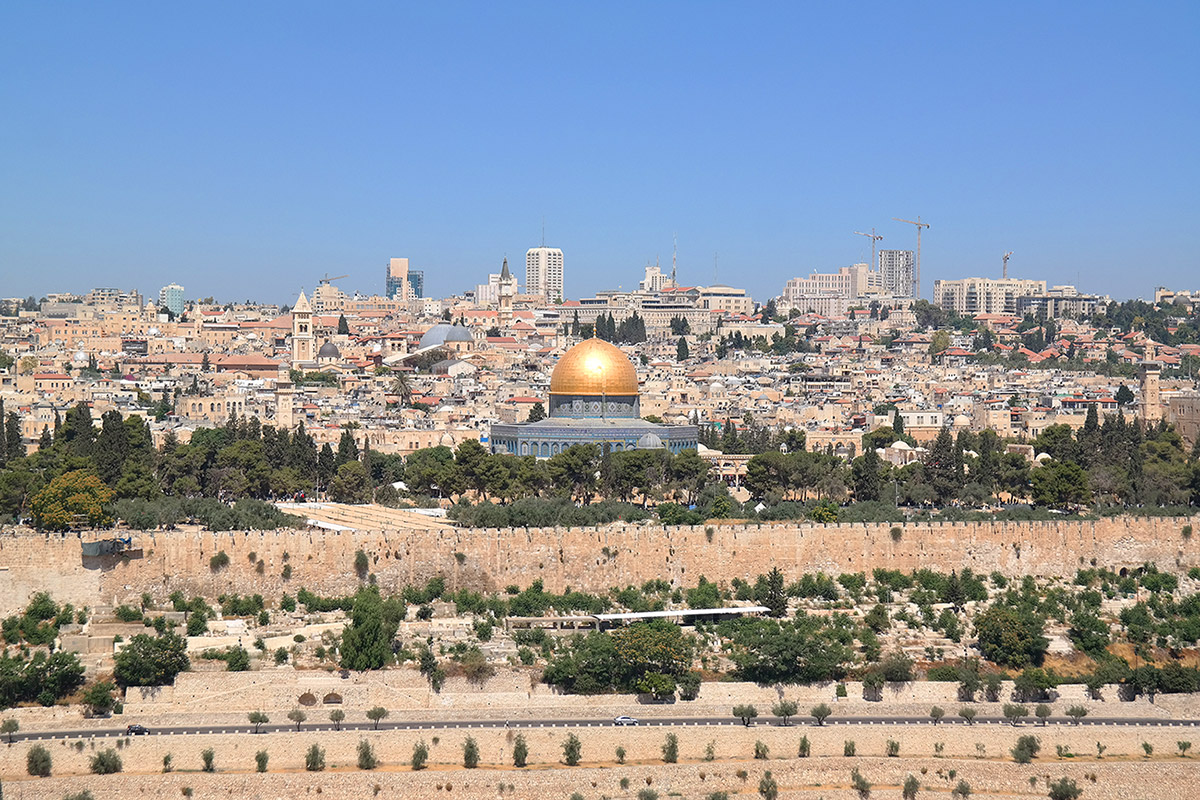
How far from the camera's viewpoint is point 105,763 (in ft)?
87.2

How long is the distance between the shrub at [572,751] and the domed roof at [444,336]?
3277 inches

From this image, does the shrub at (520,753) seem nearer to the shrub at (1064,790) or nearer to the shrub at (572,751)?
the shrub at (572,751)

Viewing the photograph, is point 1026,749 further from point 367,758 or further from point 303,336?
point 303,336

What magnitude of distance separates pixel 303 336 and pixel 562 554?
240ft

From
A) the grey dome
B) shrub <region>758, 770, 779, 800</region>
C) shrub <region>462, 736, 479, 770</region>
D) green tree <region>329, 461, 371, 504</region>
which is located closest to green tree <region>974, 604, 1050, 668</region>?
shrub <region>758, 770, 779, 800</region>

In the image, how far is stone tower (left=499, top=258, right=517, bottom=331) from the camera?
133125 millimetres

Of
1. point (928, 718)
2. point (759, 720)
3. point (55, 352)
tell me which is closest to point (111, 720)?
point (759, 720)

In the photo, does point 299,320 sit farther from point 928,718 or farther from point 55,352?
point 928,718

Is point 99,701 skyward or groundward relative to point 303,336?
groundward

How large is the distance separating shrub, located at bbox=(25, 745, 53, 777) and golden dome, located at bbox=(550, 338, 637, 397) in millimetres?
32167

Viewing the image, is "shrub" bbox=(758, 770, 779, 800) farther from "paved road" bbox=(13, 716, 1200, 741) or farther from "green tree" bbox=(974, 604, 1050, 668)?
"green tree" bbox=(974, 604, 1050, 668)

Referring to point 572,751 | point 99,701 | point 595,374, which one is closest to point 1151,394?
point 595,374

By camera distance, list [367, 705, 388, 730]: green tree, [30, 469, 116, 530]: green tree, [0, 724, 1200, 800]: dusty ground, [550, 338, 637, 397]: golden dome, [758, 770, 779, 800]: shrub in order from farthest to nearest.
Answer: [550, 338, 637, 397]: golden dome
[30, 469, 116, 530]: green tree
[367, 705, 388, 730]: green tree
[758, 770, 779, 800]: shrub
[0, 724, 1200, 800]: dusty ground

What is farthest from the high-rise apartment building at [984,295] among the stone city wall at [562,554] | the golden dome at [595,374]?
the stone city wall at [562,554]
